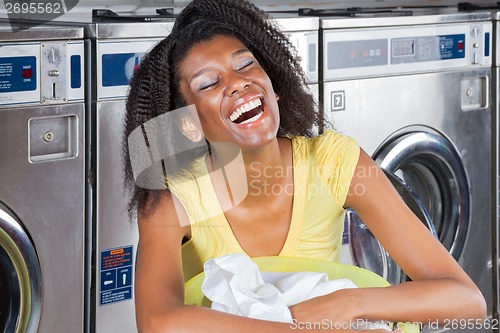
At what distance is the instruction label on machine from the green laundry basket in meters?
0.75

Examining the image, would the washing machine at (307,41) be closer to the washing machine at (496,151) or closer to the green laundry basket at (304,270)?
the washing machine at (496,151)

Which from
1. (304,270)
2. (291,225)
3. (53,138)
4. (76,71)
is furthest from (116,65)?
(304,270)

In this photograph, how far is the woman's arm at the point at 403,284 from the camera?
1507 mm

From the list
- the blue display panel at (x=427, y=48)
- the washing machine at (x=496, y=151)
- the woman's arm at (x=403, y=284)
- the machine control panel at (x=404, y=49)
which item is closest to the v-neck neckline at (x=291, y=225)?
the woman's arm at (x=403, y=284)

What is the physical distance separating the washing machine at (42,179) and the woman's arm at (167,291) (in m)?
0.61

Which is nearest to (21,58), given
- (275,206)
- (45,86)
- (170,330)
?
(45,86)

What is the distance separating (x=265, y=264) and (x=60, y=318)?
2.83 ft

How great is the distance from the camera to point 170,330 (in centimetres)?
147

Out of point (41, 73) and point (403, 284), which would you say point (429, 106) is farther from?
point (403, 284)

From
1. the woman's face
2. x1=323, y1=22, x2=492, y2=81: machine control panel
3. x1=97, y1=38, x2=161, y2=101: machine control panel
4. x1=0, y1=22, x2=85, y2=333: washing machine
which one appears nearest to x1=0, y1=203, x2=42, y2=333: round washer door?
x1=0, y1=22, x2=85, y2=333: washing machine

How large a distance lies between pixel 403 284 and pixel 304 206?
0.31 meters

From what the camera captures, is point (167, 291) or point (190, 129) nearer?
point (167, 291)

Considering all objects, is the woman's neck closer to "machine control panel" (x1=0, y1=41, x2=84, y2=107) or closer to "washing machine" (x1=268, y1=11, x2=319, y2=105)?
"machine control panel" (x1=0, y1=41, x2=84, y2=107)

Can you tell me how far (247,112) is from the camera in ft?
5.54
